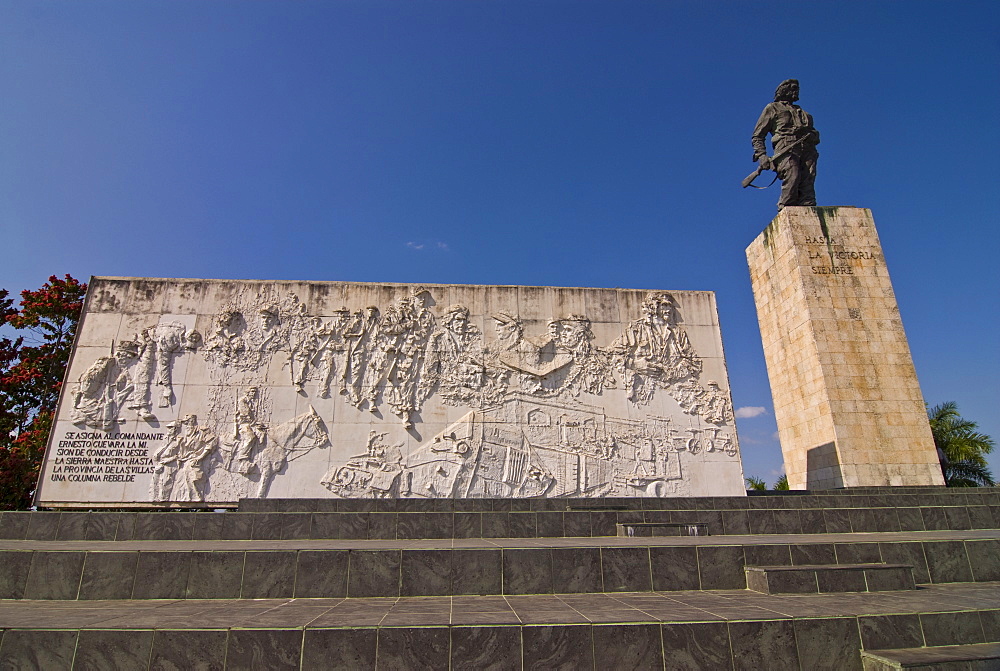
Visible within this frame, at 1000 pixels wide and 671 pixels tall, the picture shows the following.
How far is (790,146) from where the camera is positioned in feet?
42.4

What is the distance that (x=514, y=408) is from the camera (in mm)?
10828

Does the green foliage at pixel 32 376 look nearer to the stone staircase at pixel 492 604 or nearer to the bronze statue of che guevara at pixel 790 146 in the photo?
the stone staircase at pixel 492 604

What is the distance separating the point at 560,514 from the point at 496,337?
5.05 metres

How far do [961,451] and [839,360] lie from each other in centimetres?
1153

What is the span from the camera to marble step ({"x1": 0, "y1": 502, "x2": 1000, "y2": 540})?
263 inches

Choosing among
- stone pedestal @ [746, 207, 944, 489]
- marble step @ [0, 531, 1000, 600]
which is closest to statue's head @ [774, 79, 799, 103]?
stone pedestal @ [746, 207, 944, 489]

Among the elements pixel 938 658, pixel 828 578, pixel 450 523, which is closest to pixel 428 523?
pixel 450 523

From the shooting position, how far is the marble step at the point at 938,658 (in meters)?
2.91

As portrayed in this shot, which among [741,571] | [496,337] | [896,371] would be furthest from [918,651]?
[896,371]

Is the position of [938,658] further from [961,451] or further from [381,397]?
[961,451]

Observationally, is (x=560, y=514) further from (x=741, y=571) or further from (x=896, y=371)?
(x=896, y=371)

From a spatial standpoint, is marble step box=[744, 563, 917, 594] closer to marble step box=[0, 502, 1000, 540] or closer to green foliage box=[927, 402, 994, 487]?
marble step box=[0, 502, 1000, 540]

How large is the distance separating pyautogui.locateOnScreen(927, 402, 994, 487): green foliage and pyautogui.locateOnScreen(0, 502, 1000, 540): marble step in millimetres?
13423

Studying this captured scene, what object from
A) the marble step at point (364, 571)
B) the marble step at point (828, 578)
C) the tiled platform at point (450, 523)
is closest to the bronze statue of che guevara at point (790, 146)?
the tiled platform at point (450, 523)
